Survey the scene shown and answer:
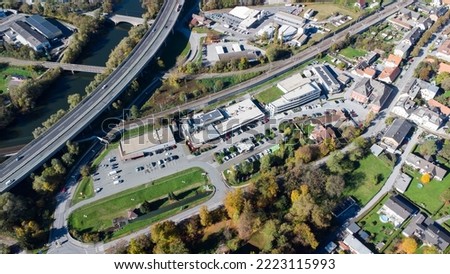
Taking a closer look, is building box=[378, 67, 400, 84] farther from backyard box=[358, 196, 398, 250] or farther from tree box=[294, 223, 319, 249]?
tree box=[294, 223, 319, 249]

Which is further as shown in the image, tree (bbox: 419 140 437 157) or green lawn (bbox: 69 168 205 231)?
tree (bbox: 419 140 437 157)

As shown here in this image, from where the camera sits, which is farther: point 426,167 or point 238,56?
point 238,56

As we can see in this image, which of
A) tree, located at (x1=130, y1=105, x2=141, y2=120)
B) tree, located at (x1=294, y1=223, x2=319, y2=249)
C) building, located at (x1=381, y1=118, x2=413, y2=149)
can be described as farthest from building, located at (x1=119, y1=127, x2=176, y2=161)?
building, located at (x1=381, y1=118, x2=413, y2=149)

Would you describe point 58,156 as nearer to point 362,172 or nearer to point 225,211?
point 225,211

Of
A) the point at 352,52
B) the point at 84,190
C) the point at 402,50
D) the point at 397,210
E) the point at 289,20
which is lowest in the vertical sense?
the point at 397,210

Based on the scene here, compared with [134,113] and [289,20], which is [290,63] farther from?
[134,113]

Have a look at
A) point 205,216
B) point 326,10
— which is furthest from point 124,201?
point 326,10

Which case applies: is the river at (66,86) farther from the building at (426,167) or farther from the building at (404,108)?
the building at (426,167)
